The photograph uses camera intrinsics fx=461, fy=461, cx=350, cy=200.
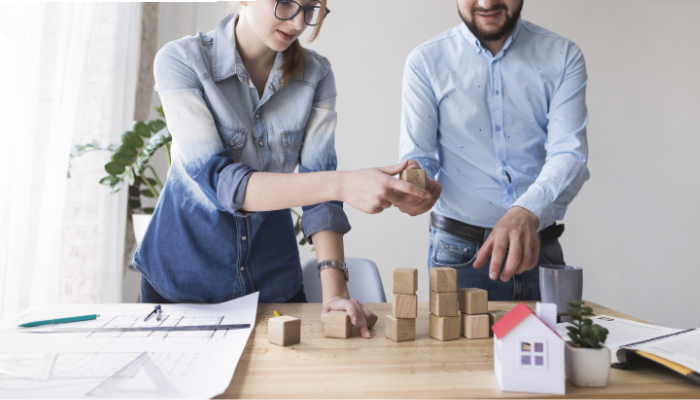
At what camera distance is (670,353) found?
749 mm

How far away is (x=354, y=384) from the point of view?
2.16ft

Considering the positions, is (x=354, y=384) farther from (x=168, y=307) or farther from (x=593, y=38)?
(x=593, y=38)

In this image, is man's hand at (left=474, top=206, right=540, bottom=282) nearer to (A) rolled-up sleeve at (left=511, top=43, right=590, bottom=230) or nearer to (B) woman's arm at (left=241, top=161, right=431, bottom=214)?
(A) rolled-up sleeve at (left=511, top=43, right=590, bottom=230)

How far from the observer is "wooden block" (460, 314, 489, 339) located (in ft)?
2.93

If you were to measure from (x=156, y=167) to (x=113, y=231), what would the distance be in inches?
29.1

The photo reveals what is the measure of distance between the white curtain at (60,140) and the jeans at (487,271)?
1.56 m

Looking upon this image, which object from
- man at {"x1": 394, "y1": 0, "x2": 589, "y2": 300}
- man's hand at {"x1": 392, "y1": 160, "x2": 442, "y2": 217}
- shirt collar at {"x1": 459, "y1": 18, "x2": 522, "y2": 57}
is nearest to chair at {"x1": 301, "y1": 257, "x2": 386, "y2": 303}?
man at {"x1": 394, "y1": 0, "x2": 589, "y2": 300}

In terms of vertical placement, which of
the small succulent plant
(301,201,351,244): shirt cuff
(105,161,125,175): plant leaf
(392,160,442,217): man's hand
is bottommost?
the small succulent plant

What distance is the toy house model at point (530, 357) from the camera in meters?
0.65

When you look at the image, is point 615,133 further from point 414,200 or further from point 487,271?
point 414,200

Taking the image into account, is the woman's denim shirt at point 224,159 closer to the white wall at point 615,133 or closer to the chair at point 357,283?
the chair at point 357,283

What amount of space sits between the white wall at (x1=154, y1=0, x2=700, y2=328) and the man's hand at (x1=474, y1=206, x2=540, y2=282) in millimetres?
2147

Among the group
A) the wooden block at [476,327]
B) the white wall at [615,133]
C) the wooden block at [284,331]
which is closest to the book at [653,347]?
the wooden block at [476,327]

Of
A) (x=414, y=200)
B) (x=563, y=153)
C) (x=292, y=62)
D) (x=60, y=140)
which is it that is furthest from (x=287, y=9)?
(x=60, y=140)
